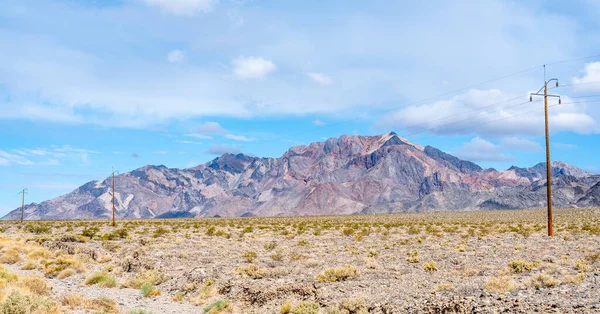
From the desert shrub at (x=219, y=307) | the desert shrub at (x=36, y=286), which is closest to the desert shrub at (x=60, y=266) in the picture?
the desert shrub at (x=36, y=286)

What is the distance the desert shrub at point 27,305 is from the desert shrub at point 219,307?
441 cm

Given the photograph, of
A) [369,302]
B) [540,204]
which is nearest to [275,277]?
[369,302]

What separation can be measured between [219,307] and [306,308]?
3.31 metres

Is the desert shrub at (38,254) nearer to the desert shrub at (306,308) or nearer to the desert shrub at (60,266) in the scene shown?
the desert shrub at (60,266)

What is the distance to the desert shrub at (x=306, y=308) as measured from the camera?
13721mm

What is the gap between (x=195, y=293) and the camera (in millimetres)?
18172

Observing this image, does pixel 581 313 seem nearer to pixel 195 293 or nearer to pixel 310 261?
pixel 195 293

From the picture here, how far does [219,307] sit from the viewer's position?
1560 centimetres

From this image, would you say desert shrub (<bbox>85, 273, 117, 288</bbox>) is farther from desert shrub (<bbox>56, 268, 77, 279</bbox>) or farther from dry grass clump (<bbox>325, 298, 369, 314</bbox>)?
dry grass clump (<bbox>325, 298, 369, 314</bbox>)

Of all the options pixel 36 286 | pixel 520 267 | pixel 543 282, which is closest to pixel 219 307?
pixel 36 286

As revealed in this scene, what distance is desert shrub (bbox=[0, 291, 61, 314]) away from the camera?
12.9 m

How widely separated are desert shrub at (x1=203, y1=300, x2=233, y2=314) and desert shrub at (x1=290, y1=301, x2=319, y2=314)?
2.44 meters

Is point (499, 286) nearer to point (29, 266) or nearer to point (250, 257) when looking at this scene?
point (250, 257)

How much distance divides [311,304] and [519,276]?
8056 mm
